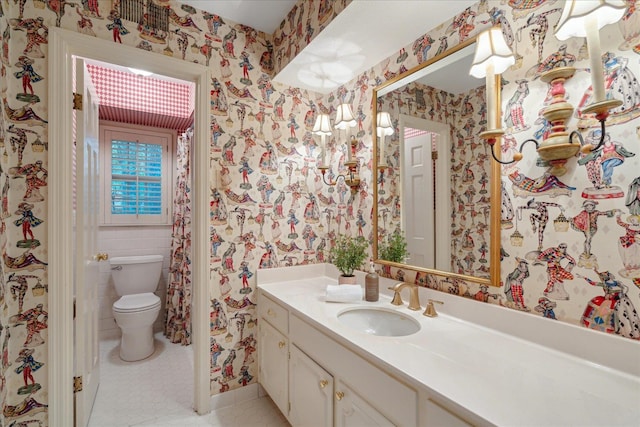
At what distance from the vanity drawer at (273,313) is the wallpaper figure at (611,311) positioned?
1.26 meters

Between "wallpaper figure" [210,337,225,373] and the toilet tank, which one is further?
the toilet tank

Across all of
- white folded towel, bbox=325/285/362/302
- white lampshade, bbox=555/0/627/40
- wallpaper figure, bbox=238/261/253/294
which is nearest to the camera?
white lampshade, bbox=555/0/627/40

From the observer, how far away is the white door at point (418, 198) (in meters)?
1.51

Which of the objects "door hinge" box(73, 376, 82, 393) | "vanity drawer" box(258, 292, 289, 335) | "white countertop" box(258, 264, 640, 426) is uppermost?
"white countertop" box(258, 264, 640, 426)

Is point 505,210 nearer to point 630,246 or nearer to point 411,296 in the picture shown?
point 630,246

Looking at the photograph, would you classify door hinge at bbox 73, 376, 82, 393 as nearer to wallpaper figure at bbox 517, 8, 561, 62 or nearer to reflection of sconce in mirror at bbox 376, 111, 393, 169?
reflection of sconce in mirror at bbox 376, 111, 393, 169

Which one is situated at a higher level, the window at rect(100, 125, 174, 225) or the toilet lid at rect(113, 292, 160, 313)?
the window at rect(100, 125, 174, 225)

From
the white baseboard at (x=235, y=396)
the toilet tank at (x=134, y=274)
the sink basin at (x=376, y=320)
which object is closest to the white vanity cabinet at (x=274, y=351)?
the white baseboard at (x=235, y=396)

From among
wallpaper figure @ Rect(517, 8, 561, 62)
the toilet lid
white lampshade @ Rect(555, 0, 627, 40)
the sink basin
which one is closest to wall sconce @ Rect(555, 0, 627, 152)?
white lampshade @ Rect(555, 0, 627, 40)

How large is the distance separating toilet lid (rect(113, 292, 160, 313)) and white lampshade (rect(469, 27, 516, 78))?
2.88m

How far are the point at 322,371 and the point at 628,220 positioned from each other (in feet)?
3.93

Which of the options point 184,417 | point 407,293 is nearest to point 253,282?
point 184,417

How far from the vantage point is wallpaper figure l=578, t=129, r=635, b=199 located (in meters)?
0.91

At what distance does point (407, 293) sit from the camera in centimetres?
155
